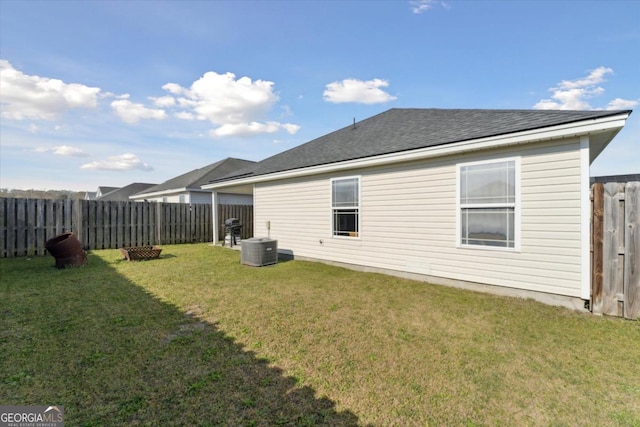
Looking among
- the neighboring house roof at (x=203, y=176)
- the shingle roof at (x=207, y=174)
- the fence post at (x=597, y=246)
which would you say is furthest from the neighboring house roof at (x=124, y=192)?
the fence post at (x=597, y=246)

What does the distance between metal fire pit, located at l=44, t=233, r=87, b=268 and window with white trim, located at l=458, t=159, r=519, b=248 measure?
9.67 metres

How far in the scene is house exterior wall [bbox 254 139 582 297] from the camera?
4.47 meters

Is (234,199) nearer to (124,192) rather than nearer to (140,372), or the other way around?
(140,372)

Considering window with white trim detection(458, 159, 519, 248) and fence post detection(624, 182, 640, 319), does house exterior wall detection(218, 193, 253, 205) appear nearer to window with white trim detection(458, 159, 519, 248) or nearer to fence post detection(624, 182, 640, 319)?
window with white trim detection(458, 159, 519, 248)

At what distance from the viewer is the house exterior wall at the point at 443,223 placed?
4469mm

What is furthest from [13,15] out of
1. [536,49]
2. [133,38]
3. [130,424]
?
[536,49]

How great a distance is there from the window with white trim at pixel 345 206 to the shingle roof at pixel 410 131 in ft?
2.29

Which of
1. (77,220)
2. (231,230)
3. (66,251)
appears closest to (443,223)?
(231,230)

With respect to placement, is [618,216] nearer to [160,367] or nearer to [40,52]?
[160,367]

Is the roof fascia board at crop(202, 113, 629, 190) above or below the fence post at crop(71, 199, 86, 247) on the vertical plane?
above

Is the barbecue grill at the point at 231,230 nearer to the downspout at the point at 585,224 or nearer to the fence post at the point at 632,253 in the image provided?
the downspout at the point at 585,224

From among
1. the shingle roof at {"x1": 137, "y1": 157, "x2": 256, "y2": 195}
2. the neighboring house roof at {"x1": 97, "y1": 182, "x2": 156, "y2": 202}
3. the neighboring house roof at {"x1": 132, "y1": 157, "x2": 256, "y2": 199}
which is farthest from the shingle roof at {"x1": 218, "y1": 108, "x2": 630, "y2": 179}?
the neighboring house roof at {"x1": 97, "y1": 182, "x2": 156, "y2": 202}

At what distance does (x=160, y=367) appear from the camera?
2723mm

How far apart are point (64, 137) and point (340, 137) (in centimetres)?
1547
